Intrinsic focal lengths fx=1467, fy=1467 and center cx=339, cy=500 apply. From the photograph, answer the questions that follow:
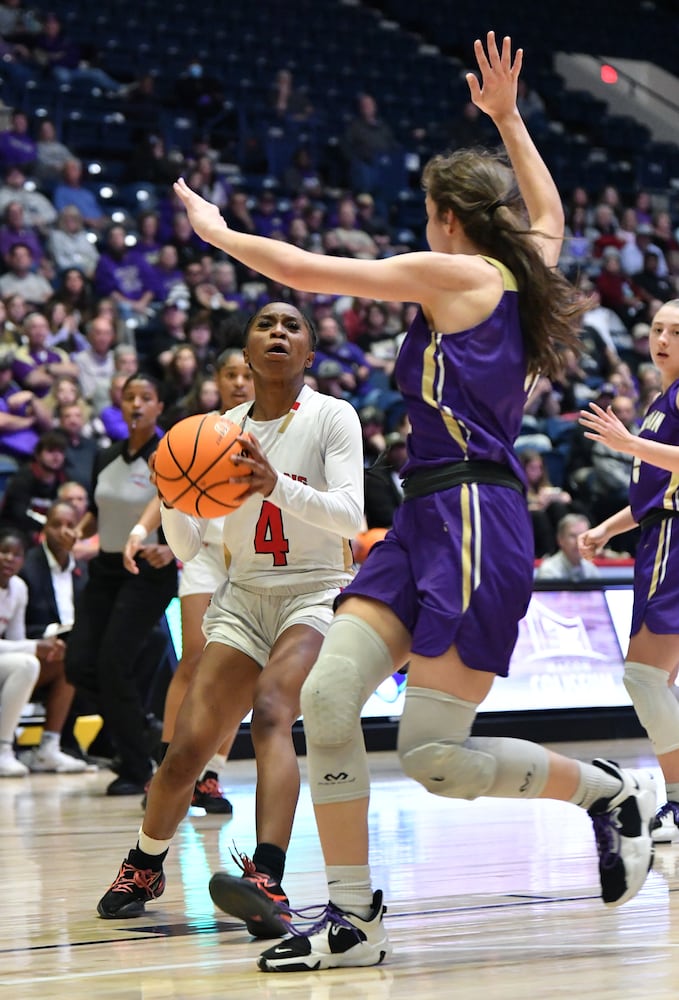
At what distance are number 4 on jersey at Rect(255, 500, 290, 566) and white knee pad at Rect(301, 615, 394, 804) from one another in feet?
2.90

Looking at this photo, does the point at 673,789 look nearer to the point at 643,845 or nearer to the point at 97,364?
the point at 643,845

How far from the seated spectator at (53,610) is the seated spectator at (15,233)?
455cm

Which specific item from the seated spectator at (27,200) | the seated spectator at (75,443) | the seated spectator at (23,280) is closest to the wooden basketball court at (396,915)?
the seated spectator at (75,443)

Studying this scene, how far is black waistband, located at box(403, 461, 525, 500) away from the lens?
135 inches

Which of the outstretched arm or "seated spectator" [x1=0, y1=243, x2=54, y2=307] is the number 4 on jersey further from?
"seated spectator" [x1=0, y1=243, x2=54, y2=307]

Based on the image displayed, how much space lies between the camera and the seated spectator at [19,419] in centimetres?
1077

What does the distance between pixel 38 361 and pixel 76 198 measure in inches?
130

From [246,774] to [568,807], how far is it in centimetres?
232

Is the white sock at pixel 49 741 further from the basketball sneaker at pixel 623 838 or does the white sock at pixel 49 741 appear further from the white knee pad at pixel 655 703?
the basketball sneaker at pixel 623 838

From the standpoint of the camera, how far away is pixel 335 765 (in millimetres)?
3438

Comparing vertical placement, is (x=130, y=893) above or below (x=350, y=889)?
below

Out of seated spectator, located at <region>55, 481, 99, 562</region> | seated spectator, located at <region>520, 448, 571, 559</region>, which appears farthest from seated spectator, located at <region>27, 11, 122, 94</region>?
seated spectator, located at <region>55, 481, 99, 562</region>

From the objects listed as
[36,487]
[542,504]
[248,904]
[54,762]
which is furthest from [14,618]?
[248,904]

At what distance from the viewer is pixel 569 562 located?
10.4m
